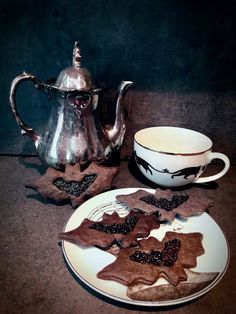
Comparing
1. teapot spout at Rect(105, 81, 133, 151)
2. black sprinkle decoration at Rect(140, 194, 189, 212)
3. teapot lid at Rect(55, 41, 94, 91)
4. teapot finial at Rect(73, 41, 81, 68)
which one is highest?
teapot finial at Rect(73, 41, 81, 68)

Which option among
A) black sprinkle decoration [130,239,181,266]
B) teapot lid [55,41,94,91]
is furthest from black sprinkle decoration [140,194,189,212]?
teapot lid [55,41,94,91]

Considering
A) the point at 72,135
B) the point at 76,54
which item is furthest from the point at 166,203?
the point at 76,54

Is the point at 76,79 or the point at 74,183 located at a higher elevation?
the point at 76,79

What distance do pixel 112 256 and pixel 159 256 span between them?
7cm

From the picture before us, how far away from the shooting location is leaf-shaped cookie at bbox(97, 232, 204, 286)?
1.35 ft

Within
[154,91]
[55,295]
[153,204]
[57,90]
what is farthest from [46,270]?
[154,91]

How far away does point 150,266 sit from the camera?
433 mm

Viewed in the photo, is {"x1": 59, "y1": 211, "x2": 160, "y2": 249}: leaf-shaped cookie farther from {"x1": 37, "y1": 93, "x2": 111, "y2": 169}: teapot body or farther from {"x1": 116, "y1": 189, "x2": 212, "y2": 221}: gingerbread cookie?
{"x1": 37, "y1": 93, "x2": 111, "y2": 169}: teapot body

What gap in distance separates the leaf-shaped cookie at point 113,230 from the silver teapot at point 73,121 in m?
0.16

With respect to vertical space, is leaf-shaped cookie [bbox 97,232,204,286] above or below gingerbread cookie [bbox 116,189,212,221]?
below

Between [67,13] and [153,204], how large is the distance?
1.61 ft

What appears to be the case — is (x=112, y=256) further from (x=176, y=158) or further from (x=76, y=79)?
(x=76, y=79)

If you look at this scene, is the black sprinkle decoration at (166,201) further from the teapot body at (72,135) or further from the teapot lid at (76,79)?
the teapot lid at (76,79)

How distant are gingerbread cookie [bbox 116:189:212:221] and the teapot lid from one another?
234 mm
